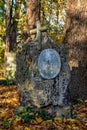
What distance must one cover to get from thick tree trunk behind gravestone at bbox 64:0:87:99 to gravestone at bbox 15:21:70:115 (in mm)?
2105

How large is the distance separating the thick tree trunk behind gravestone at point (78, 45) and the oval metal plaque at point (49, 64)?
91.7 inches

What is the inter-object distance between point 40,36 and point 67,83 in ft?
3.78

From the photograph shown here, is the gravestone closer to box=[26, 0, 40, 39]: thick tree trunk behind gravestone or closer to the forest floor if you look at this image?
the forest floor

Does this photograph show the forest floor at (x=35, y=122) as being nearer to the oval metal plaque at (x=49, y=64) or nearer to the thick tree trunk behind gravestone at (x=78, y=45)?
the oval metal plaque at (x=49, y=64)

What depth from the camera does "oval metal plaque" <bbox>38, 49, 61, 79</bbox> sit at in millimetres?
7133

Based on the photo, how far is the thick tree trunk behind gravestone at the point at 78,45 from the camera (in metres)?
9.37

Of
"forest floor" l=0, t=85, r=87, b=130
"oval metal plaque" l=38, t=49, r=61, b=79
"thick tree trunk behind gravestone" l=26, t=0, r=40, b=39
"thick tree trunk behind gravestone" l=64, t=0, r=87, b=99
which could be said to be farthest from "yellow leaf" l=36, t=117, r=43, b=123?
"thick tree trunk behind gravestone" l=26, t=0, r=40, b=39

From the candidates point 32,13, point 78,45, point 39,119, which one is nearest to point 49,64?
point 39,119

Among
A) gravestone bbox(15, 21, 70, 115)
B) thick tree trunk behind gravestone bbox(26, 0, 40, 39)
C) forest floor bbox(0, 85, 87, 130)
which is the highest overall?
thick tree trunk behind gravestone bbox(26, 0, 40, 39)

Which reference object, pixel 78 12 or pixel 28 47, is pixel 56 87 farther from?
pixel 78 12

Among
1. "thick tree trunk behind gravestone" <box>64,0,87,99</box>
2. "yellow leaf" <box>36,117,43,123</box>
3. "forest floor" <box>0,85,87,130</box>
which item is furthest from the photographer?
"thick tree trunk behind gravestone" <box>64,0,87,99</box>

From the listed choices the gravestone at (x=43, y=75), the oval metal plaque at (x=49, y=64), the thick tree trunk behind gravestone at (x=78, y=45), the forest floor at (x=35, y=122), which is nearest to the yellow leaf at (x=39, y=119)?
the forest floor at (x=35, y=122)

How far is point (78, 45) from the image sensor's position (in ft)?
30.8

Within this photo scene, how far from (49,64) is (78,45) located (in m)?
2.44
